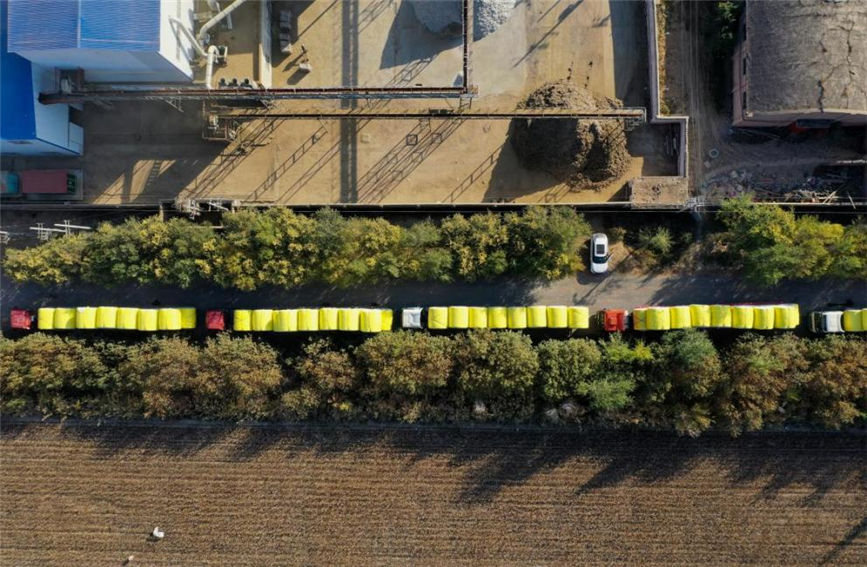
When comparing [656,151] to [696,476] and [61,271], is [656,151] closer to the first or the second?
[696,476]

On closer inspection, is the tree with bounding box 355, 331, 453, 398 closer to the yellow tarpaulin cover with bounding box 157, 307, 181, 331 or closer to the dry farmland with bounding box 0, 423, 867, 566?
the dry farmland with bounding box 0, 423, 867, 566

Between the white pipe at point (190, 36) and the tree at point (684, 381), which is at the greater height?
the white pipe at point (190, 36)

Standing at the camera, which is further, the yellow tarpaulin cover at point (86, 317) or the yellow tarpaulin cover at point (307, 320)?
the yellow tarpaulin cover at point (86, 317)

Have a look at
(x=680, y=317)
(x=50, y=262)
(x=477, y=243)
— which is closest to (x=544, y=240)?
(x=477, y=243)

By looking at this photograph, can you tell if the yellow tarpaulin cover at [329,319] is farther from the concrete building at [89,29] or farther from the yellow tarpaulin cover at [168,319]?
the concrete building at [89,29]

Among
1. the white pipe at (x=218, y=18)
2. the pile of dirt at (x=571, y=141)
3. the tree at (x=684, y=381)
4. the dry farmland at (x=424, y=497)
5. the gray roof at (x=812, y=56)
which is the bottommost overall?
the dry farmland at (x=424, y=497)

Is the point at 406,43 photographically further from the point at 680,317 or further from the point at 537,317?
the point at 680,317

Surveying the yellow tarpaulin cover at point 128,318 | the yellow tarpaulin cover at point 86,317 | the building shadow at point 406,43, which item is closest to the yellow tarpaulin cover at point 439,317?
the building shadow at point 406,43
